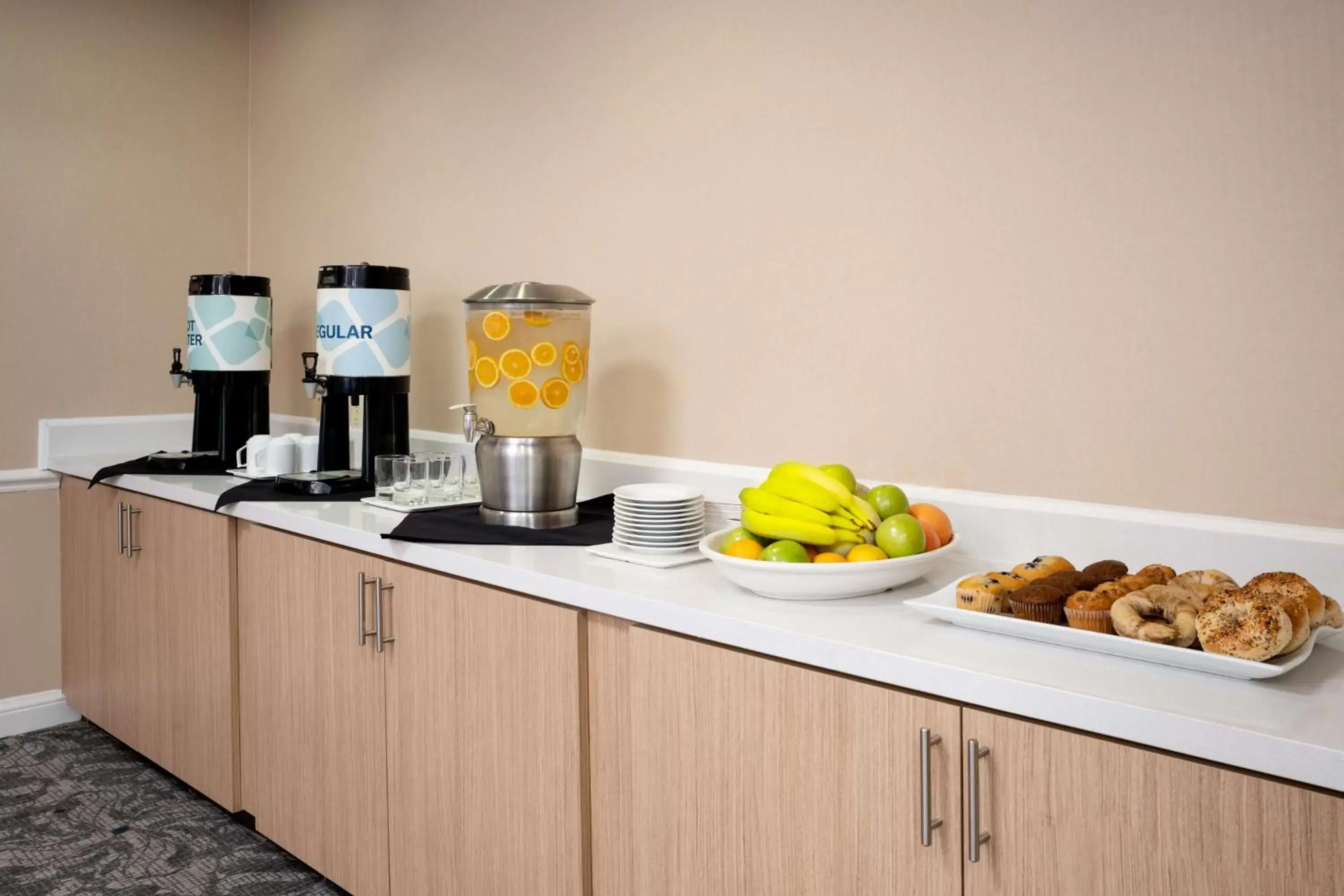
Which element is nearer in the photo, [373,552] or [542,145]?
[373,552]

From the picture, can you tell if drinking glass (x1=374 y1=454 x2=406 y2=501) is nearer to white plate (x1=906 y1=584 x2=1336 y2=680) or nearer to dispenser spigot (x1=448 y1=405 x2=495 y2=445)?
dispenser spigot (x1=448 y1=405 x2=495 y2=445)

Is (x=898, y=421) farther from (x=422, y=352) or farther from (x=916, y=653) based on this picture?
(x=422, y=352)

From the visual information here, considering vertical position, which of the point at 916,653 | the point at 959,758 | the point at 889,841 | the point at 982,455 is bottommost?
the point at 889,841

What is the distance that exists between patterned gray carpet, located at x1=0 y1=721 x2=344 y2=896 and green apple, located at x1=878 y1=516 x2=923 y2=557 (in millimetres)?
1469

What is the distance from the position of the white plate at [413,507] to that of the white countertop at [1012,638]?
0.08 m

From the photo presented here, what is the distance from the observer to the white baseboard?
3.10 metres

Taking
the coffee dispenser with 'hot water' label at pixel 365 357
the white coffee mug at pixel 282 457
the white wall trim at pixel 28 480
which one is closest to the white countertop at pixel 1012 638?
the coffee dispenser with 'hot water' label at pixel 365 357

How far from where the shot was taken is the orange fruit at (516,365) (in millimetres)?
2006

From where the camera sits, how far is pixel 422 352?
2.89 metres

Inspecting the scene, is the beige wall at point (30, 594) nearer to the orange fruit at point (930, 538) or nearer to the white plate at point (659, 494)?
the white plate at point (659, 494)

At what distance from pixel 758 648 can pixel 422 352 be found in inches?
71.5

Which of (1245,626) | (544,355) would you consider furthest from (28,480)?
(1245,626)

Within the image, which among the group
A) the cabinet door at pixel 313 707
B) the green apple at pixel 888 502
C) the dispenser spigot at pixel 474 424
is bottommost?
the cabinet door at pixel 313 707

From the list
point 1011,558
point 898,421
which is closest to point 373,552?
point 898,421
